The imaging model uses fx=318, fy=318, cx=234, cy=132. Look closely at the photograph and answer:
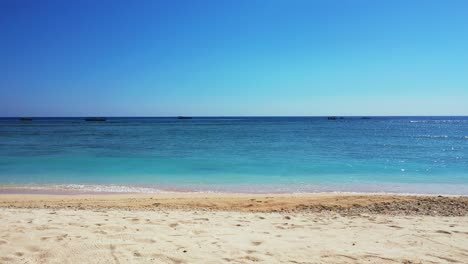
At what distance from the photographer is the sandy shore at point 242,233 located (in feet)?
16.4

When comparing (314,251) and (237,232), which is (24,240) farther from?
(314,251)

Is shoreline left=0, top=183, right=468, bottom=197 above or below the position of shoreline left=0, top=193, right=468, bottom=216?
below

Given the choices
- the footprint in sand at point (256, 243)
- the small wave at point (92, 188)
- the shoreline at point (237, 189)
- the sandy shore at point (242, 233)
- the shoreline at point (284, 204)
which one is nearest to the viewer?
the sandy shore at point (242, 233)

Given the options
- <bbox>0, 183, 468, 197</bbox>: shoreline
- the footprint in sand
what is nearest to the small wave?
<bbox>0, 183, 468, 197</bbox>: shoreline

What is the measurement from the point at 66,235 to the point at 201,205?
4.39m

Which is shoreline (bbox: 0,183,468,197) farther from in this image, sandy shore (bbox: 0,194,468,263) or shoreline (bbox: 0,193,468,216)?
sandy shore (bbox: 0,194,468,263)

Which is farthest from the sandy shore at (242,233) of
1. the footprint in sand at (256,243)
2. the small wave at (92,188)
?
the small wave at (92,188)

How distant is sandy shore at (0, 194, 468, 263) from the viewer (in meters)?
5.00

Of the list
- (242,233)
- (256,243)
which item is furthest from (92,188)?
(256,243)

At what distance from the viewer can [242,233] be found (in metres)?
6.25

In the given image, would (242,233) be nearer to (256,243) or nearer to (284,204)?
(256,243)

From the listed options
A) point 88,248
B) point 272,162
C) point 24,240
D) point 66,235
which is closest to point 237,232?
point 88,248

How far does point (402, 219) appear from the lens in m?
7.54

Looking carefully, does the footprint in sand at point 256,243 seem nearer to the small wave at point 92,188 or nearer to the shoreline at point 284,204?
the shoreline at point 284,204
